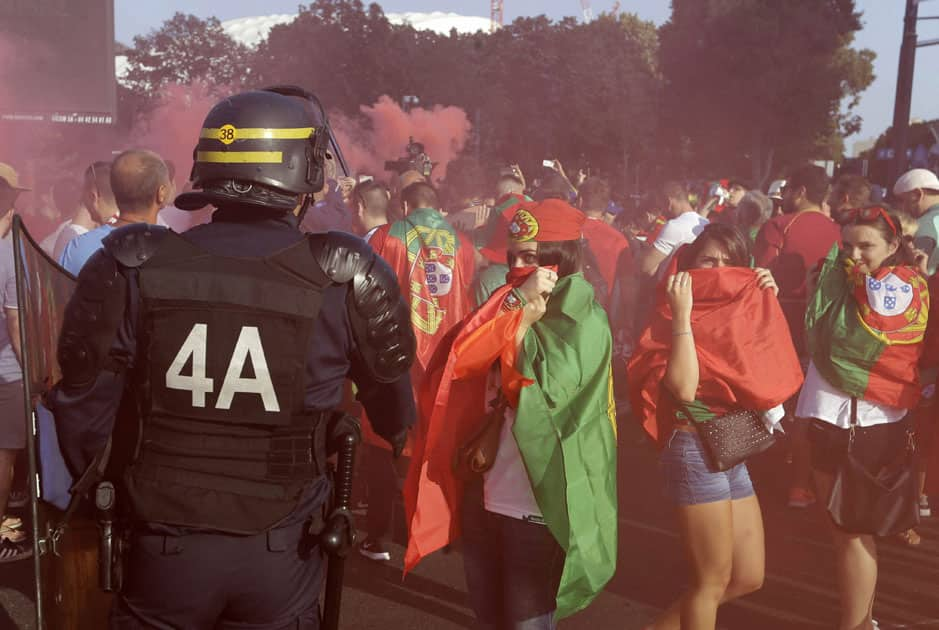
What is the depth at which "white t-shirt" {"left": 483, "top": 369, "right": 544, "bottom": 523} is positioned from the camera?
3.59 m

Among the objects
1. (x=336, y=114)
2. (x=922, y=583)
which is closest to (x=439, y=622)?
(x=922, y=583)

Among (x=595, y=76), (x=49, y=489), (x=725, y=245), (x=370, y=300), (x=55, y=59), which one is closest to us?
(x=370, y=300)

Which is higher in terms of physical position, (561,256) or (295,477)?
(561,256)

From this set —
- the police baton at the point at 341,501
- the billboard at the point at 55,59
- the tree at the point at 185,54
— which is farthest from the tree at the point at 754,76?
the police baton at the point at 341,501

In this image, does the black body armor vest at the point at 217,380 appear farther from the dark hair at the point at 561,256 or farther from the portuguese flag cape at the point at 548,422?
the dark hair at the point at 561,256

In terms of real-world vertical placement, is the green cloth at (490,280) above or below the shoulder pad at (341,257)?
below

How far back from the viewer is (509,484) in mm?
3629

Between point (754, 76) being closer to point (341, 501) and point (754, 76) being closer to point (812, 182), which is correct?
point (812, 182)

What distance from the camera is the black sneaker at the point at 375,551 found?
5883 millimetres

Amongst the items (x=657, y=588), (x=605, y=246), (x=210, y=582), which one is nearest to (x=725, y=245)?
(x=657, y=588)

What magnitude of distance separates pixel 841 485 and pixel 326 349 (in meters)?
2.72

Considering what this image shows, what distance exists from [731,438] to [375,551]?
2.55 metres

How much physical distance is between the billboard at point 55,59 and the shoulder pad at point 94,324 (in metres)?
17.9

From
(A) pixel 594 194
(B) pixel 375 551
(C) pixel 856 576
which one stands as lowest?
(B) pixel 375 551
